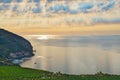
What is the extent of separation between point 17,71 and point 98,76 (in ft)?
64.8

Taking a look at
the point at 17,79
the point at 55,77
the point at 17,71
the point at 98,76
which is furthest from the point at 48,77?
the point at 17,71

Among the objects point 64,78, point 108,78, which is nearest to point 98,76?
point 108,78

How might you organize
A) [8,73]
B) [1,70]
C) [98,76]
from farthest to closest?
[1,70]
[8,73]
[98,76]

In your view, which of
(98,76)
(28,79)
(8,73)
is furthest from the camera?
(8,73)

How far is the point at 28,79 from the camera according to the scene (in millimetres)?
56875

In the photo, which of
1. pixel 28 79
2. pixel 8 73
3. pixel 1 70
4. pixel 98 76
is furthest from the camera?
pixel 1 70

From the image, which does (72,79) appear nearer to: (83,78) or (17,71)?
(83,78)

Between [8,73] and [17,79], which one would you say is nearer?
[17,79]

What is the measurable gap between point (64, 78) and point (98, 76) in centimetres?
725

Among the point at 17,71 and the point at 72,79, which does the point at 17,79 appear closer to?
the point at 72,79

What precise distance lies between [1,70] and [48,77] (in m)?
17.7

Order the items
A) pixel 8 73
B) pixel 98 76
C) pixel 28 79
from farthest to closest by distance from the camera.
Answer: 1. pixel 8 73
2. pixel 98 76
3. pixel 28 79

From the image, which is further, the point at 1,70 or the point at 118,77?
the point at 1,70

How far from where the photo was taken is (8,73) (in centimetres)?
6781
